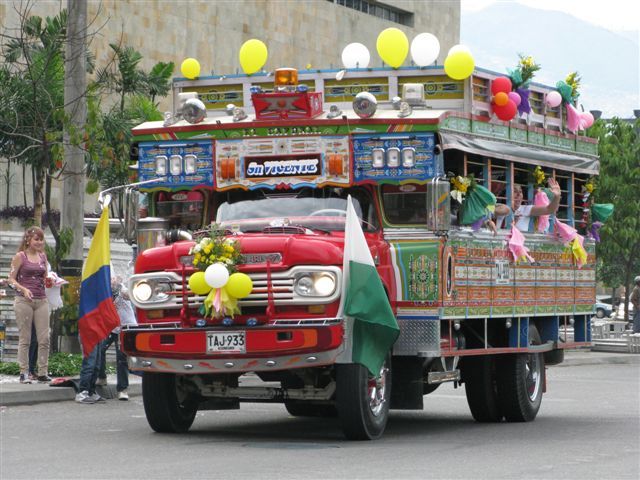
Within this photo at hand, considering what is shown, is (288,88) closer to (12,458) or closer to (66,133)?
(12,458)

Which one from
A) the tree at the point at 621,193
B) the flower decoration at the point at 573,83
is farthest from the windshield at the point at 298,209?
the tree at the point at 621,193

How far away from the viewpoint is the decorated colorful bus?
503 inches

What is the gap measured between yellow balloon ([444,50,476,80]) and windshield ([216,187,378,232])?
1.60 meters

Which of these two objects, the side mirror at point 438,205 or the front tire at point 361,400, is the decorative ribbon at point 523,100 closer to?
the side mirror at point 438,205

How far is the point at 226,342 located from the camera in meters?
12.8

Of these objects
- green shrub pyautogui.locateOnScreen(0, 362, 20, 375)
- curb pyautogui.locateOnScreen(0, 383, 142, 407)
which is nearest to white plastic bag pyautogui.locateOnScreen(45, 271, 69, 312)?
curb pyautogui.locateOnScreen(0, 383, 142, 407)

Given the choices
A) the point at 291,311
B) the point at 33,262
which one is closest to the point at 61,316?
the point at 33,262

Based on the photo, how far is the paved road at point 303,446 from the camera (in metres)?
11.2

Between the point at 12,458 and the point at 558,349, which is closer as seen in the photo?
the point at 12,458

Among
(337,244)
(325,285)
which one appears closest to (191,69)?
(337,244)

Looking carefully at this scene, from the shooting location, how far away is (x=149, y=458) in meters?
11.9

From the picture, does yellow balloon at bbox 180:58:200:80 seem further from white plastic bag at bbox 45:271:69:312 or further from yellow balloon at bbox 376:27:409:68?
white plastic bag at bbox 45:271:69:312

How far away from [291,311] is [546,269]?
5.00m

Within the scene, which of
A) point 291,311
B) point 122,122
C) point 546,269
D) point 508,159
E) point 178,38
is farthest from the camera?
point 178,38
